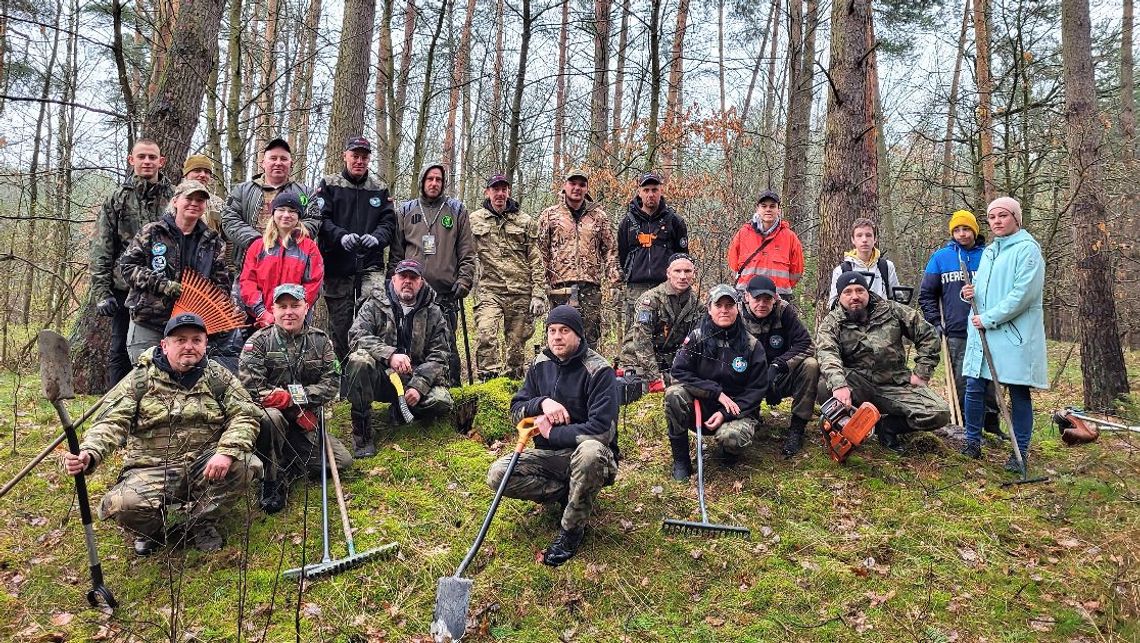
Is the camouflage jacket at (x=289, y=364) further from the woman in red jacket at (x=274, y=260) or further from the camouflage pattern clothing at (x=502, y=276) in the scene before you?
the camouflage pattern clothing at (x=502, y=276)

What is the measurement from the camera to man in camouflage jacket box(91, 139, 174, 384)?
18.6 ft

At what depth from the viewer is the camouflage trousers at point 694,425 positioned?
5254mm

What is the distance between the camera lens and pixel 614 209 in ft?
45.1

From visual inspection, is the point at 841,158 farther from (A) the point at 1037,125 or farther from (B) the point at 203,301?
(A) the point at 1037,125

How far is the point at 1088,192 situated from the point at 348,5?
9552mm

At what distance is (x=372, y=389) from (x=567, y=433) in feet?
6.77

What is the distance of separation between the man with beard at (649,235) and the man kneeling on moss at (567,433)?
247 cm

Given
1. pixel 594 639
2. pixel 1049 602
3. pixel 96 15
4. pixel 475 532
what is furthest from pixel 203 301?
pixel 96 15

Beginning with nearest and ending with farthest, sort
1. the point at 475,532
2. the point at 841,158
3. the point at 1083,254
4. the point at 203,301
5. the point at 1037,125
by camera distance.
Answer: the point at 475,532 < the point at 203,301 < the point at 841,158 < the point at 1083,254 < the point at 1037,125

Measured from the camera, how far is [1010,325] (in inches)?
213

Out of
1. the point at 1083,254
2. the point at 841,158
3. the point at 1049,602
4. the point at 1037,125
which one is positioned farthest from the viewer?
the point at 1037,125

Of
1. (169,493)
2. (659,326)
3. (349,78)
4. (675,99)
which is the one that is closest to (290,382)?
(169,493)

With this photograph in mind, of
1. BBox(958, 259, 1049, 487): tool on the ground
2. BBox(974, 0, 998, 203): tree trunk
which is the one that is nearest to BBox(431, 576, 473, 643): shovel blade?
BBox(958, 259, 1049, 487): tool on the ground

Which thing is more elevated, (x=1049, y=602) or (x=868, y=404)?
(x=868, y=404)
